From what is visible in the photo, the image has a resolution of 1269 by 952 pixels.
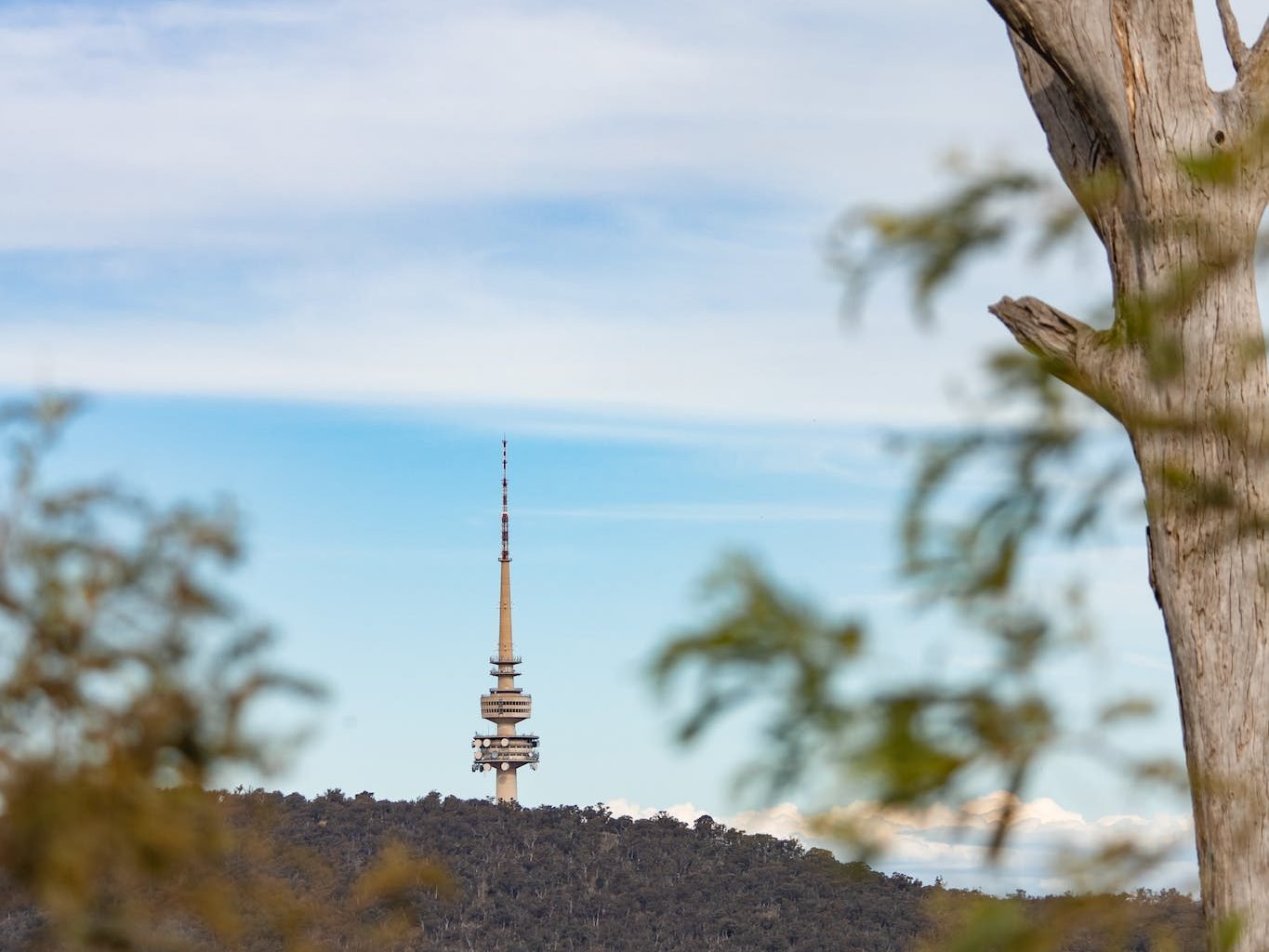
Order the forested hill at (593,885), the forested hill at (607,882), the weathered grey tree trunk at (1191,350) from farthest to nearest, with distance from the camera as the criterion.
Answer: the forested hill at (607,882), the forested hill at (593,885), the weathered grey tree trunk at (1191,350)

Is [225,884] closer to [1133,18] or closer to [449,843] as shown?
[1133,18]

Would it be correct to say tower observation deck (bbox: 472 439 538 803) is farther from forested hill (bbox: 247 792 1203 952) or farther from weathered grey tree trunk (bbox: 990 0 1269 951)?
weathered grey tree trunk (bbox: 990 0 1269 951)

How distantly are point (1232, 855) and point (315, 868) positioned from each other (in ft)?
11.0

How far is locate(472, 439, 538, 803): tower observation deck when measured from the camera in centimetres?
7175

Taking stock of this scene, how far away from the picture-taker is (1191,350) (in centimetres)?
614

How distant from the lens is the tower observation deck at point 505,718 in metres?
71.8

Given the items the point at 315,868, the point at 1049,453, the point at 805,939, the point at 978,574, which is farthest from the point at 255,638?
the point at 805,939

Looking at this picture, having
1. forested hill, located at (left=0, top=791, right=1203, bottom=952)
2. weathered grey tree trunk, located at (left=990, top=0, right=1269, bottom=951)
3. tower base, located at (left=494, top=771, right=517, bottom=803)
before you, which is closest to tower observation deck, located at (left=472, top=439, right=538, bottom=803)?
tower base, located at (left=494, top=771, right=517, bottom=803)

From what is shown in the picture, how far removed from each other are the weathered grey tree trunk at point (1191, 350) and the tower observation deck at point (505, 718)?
65.4 meters

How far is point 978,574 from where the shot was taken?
6.79 metres

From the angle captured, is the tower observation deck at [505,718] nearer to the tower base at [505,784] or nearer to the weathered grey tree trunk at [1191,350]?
the tower base at [505,784]

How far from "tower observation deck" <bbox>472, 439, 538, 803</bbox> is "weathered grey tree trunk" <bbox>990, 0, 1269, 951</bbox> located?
215 ft

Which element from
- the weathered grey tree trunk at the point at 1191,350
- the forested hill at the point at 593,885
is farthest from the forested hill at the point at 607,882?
the weathered grey tree trunk at the point at 1191,350

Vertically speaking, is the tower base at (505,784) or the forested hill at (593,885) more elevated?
the tower base at (505,784)
